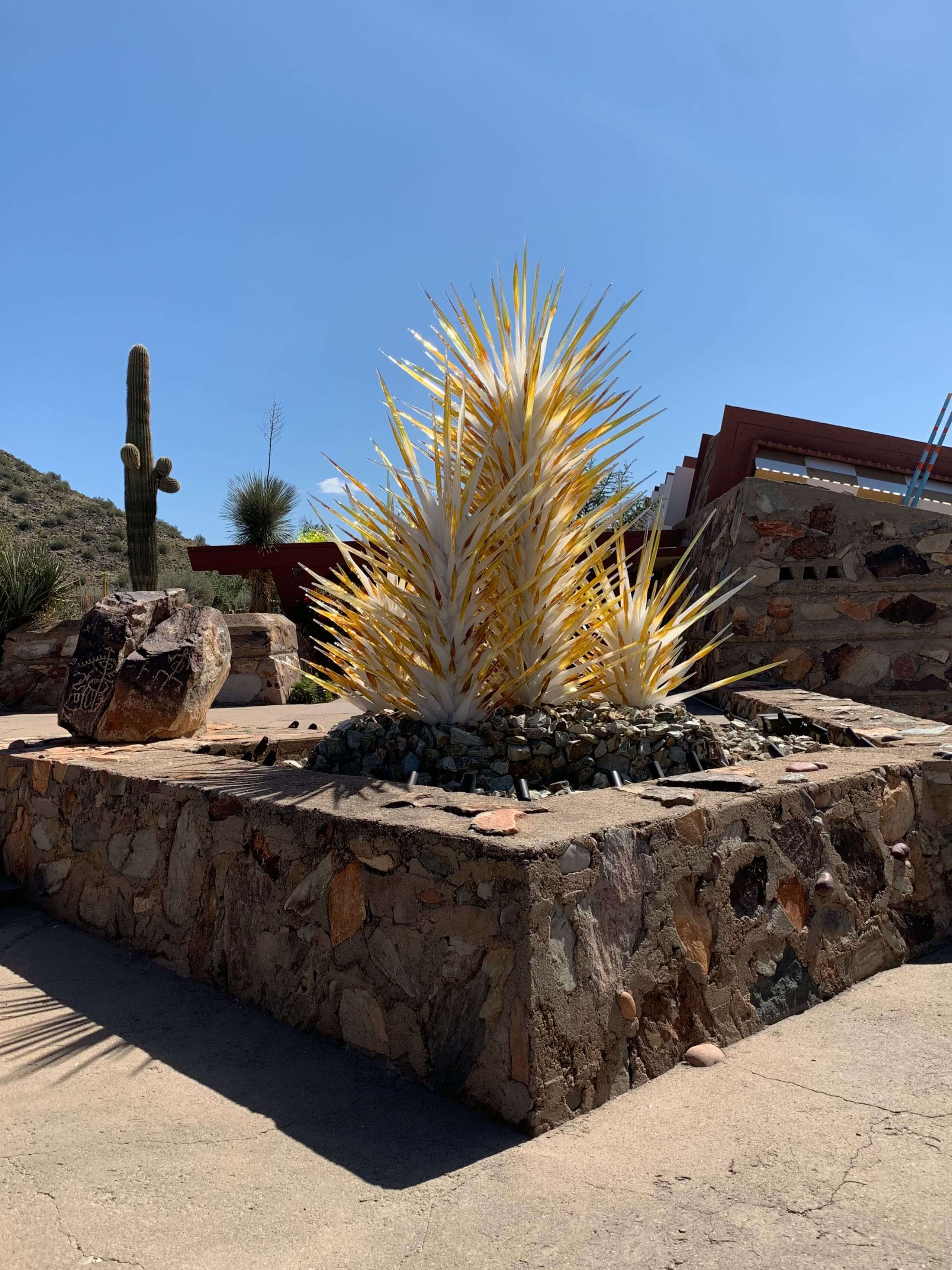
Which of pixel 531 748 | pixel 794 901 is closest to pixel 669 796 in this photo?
pixel 794 901

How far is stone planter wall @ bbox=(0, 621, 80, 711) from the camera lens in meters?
7.53

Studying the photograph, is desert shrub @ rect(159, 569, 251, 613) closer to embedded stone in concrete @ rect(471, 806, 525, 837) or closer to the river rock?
the river rock

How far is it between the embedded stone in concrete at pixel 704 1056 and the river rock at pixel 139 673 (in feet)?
9.11

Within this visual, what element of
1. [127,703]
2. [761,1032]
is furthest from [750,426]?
[761,1032]

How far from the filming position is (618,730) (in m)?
3.30

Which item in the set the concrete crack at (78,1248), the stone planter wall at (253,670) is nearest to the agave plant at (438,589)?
the concrete crack at (78,1248)

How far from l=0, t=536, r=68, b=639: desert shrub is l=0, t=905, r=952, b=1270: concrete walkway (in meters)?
5.98

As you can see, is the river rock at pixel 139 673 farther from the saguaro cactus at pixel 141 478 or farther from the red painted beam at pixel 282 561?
the saguaro cactus at pixel 141 478

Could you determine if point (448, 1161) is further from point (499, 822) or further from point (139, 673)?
point (139, 673)

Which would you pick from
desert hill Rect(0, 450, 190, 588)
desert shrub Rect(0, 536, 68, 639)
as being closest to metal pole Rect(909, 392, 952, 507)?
desert shrub Rect(0, 536, 68, 639)

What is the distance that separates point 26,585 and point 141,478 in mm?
2737

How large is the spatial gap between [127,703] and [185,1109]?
2.31m

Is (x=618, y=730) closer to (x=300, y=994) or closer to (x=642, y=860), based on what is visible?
(x=642, y=860)

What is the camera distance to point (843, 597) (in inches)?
243
